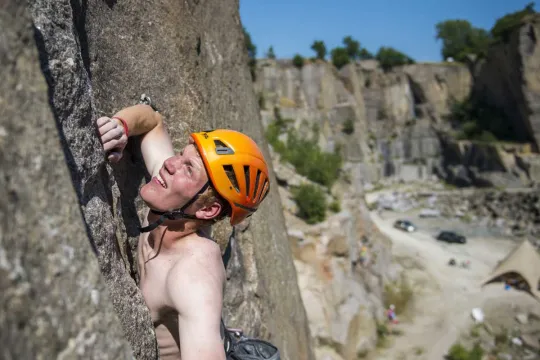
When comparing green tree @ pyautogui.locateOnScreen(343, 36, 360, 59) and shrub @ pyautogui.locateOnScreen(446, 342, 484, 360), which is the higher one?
green tree @ pyautogui.locateOnScreen(343, 36, 360, 59)

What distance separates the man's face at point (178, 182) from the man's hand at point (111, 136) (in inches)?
8.7

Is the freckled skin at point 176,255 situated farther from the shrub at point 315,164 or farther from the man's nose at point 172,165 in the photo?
the shrub at point 315,164

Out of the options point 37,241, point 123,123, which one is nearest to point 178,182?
point 123,123

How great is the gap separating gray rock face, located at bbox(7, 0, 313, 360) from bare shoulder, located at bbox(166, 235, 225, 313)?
0.18m

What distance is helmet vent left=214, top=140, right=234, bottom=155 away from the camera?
202 cm

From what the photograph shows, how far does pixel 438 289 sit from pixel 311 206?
7042 millimetres

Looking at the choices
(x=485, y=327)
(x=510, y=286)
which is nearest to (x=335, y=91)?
(x=510, y=286)

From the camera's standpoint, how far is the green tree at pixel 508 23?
3606 cm

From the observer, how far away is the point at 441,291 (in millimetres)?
17156

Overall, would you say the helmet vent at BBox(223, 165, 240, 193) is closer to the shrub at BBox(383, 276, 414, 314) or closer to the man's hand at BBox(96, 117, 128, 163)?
the man's hand at BBox(96, 117, 128, 163)

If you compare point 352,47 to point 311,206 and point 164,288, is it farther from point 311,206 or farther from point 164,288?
point 164,288

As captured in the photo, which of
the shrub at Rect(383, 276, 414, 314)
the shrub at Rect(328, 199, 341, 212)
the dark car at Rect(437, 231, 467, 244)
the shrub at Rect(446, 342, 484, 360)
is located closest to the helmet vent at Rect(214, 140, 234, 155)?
the shrub at Rect(446, 342, 484, 360)

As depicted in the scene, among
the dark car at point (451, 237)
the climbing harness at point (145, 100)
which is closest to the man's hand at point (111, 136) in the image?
the climbing harness at point (145, 100)

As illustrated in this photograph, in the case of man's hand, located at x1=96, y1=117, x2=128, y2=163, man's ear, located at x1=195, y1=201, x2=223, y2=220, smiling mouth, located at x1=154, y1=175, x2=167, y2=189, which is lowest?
man's ear, located at x1=195, y1=201, x2=223, y2=220
